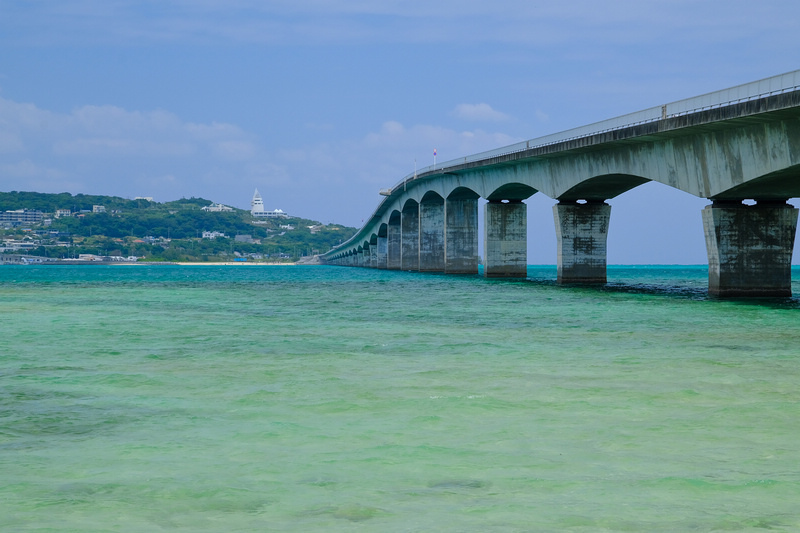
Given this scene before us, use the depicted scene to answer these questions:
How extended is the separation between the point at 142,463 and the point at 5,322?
70.0ft

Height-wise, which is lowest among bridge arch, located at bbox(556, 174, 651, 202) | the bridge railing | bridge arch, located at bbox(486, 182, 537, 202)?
bridge arch, located at bbox(556, 174, 651, 202)

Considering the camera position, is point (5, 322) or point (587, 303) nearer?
point (5, 322)

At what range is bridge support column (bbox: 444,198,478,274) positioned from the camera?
269ft

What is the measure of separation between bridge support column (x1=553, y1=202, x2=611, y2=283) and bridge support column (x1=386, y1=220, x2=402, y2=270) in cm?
5737

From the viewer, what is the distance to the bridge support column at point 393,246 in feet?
380

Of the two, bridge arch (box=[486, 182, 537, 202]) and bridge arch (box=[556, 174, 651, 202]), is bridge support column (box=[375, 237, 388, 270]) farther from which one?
bridge arch (box=[556, 174, 651, 202])

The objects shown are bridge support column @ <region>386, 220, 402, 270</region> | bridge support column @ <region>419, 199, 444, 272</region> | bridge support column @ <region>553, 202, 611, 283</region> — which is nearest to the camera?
bridge support column @ <region>553, 202, 611, 283</region>

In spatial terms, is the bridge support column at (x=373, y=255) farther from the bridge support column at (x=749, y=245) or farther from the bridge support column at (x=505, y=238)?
the bridge support column at (x=749, y=245)

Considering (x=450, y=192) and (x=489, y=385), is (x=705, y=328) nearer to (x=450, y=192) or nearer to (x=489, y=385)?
(x=489, y=385)

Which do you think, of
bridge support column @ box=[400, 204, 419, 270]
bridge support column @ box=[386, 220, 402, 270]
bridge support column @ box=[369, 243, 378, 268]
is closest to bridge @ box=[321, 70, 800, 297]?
bridge support column @ box=[400, 204, 419, 270]

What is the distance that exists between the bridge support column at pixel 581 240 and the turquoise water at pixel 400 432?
3395 cm

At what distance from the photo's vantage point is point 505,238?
70312 millimetres

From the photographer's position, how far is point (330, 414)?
39.3 feet

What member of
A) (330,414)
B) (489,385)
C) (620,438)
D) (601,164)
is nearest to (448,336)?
(489,385)
